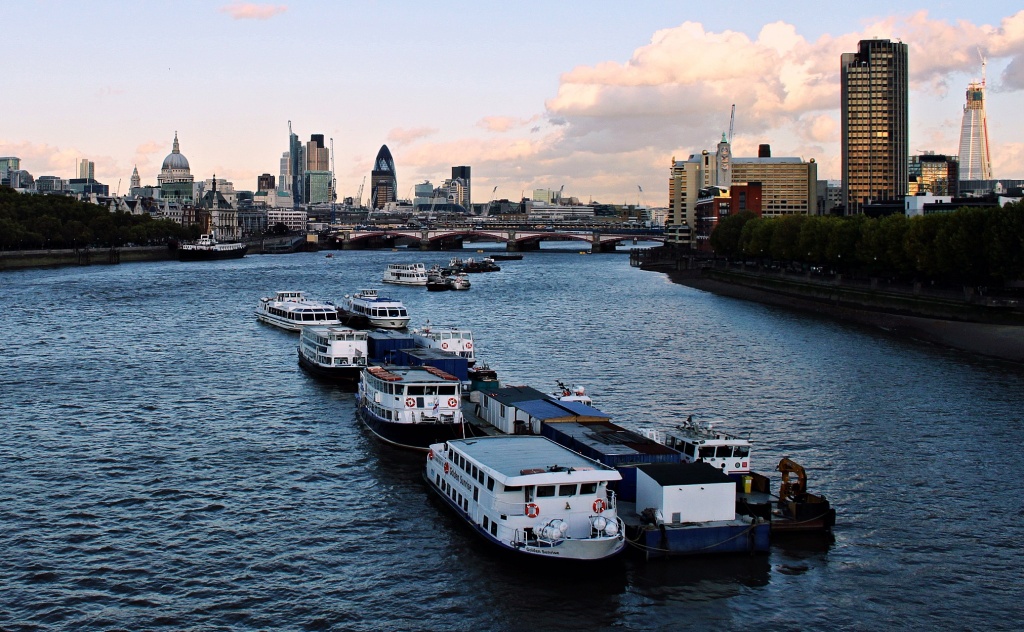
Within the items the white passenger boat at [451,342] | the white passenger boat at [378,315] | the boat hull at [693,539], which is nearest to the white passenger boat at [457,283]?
the white passenger boat at [378,315]

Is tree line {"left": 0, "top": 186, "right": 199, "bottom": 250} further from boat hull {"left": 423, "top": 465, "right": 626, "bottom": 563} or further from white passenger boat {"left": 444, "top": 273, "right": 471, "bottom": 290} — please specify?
boat hull {"left": 423, "top": 465, "right": 626, "bottom": 563}

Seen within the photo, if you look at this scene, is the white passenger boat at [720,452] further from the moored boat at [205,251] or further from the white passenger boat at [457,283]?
the moored boat at [205,251]

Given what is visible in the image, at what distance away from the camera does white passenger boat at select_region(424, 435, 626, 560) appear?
21.8 m

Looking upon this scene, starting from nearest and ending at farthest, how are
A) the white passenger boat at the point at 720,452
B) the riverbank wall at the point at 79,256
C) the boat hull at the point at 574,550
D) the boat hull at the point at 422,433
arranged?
the boat hull at the point at 574,550
the white passenger boat at the point at 720,452
the boat hull at the point at 422,433
the riverbank wall at the point at 79,256

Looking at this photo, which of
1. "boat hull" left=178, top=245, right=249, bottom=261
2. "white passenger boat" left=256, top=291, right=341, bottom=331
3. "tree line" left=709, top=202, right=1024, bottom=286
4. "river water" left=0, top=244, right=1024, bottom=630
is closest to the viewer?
"river water" left=0, top=244, right=1024, bottom=630

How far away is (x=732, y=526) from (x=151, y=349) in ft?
126

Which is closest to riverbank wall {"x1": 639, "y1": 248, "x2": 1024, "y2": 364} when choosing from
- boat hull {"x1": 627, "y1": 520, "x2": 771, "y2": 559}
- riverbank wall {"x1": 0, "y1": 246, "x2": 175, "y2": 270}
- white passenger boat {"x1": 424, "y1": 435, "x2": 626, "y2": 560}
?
boat hull {"x1": 627, "y1": 520, "x2": 771, "y2": 559}

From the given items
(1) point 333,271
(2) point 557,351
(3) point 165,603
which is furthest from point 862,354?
(1) point 333,271

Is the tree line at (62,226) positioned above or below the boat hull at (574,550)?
above

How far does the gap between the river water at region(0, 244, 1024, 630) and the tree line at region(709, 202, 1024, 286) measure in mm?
9182

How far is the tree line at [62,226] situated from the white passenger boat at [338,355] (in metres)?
95.7

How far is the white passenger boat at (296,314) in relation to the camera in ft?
206

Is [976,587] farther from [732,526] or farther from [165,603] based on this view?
[165,603]

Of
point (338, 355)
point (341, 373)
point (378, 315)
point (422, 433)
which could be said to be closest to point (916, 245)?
point (378, 315)
